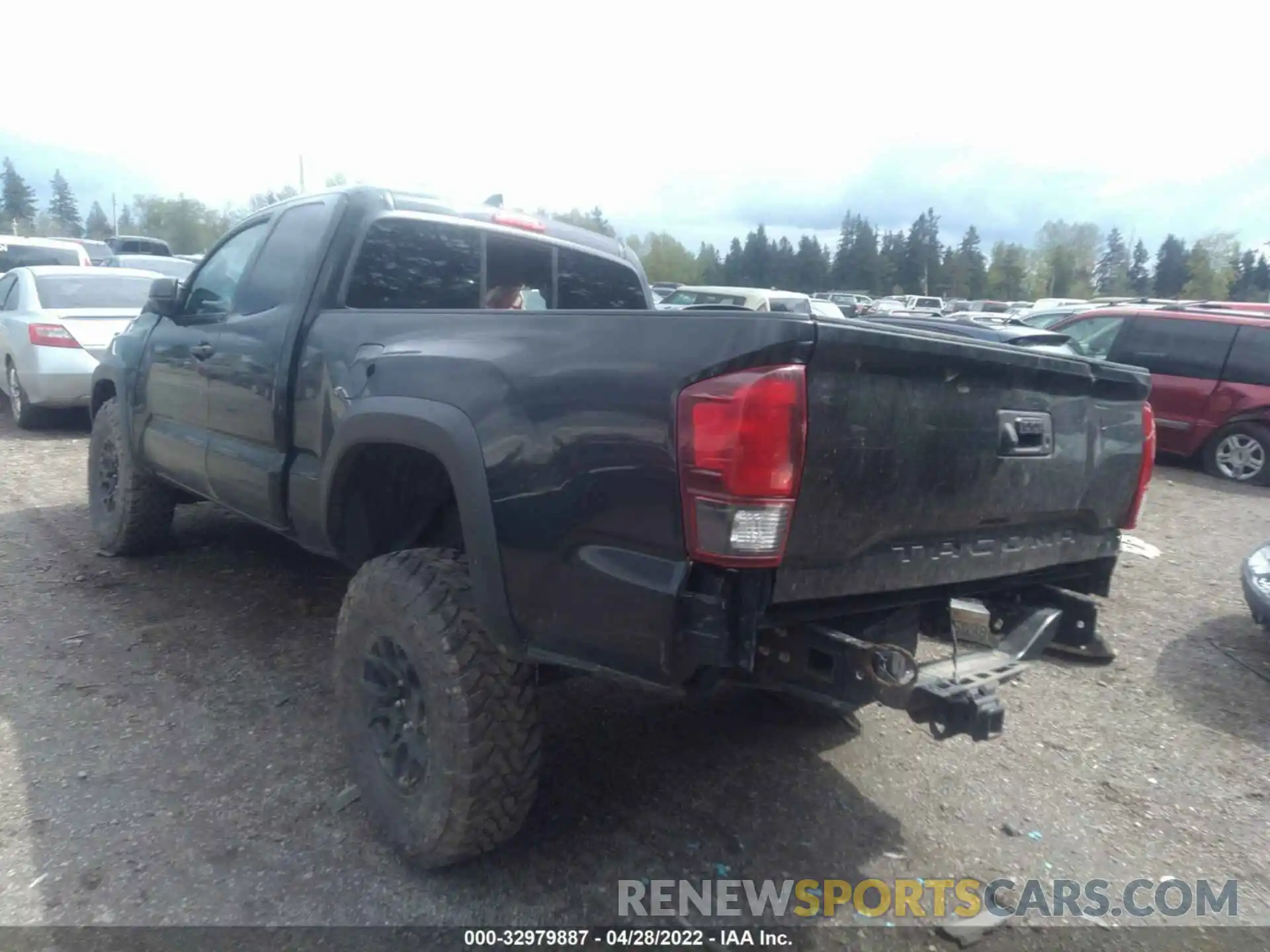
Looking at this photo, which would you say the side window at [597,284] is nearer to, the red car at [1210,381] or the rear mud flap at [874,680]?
the rear mud flap at [874,680]

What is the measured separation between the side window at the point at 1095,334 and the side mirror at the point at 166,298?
30.4 feet

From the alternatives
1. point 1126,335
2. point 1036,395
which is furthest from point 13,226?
point 1036,395

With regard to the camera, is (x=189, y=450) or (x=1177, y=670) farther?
(x=1177, y=670)

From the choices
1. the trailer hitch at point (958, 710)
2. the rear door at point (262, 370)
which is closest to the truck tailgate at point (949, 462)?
the trailer hitch at point (958, 710)

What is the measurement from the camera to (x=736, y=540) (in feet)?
7.18

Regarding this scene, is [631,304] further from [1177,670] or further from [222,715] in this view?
[1177,670]

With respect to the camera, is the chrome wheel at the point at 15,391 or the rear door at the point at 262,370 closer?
the rear door at the point at 262,370

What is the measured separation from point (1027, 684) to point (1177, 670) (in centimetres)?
90

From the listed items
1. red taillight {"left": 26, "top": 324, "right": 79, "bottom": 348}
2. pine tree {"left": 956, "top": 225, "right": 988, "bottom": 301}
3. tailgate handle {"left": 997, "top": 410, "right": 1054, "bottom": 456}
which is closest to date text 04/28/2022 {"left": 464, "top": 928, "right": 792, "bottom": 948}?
tailgate handle {"left": 997, "top": 410, "right": 1054, "bottom": 456}

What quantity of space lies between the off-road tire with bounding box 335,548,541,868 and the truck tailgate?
876 millimetres

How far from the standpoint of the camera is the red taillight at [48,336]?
889 centimetres

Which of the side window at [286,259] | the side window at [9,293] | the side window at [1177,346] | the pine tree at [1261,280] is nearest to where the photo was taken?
the side window at [286,259]

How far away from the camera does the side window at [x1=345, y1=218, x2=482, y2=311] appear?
3791 millimetres

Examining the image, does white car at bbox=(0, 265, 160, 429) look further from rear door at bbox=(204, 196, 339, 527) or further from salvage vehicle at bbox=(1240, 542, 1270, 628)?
salvage vehicle at bbox=(1240, 542, 1270, 628)
